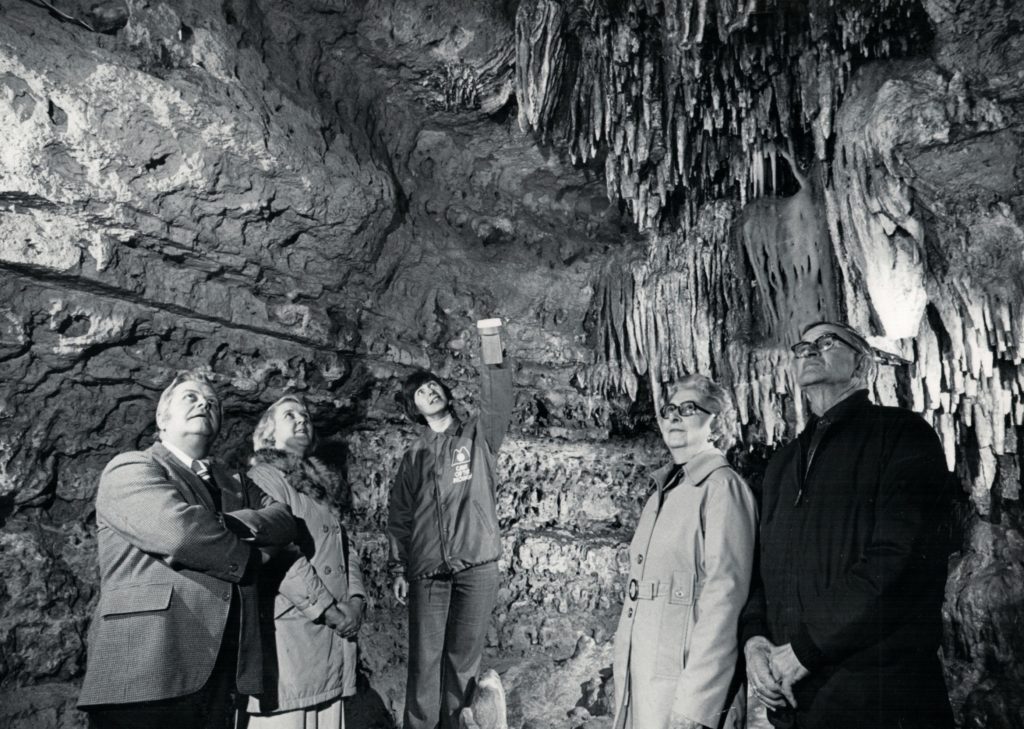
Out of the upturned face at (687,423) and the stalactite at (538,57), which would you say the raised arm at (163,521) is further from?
the stalactite at (538,57)

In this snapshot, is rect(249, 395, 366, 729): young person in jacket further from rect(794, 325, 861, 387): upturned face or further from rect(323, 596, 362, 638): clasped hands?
rect(794, 325, 861, 387): upturned face

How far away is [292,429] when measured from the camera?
3.55m

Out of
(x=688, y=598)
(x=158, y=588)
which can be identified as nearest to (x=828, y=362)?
(x=688, y=598)

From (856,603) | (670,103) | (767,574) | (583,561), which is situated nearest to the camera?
(856,603)

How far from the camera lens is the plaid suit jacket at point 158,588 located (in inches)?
96.3

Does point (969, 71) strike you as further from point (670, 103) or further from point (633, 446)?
point (633, 446)

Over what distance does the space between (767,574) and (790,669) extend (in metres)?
0.31

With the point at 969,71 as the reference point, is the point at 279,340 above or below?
below

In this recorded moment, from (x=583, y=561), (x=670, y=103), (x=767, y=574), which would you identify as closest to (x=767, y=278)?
(x=670, y=103)

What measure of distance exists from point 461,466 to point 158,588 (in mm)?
1891

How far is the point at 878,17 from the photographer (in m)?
4.27

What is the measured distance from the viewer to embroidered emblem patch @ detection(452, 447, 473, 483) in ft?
13.8

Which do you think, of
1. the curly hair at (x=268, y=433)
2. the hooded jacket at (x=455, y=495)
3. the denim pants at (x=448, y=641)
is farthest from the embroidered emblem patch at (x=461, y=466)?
the curly hair at (x=268, y=433)

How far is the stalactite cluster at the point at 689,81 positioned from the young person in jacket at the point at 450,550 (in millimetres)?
1915
